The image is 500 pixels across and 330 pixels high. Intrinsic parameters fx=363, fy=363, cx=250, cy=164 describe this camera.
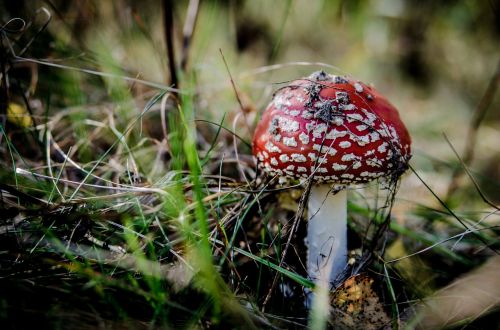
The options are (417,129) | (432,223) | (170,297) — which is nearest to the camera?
(170,297)

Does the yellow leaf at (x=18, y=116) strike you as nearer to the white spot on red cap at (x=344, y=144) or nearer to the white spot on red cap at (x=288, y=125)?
the white spot on red cap at (x=288, y=125)

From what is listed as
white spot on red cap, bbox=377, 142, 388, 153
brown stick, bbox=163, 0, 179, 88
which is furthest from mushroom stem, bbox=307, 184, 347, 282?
brown stick, bbox=163, 0, 179, 88

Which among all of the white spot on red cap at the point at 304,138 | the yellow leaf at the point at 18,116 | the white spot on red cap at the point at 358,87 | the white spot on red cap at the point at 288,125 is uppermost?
the white spot on red cap at the point at 358,87

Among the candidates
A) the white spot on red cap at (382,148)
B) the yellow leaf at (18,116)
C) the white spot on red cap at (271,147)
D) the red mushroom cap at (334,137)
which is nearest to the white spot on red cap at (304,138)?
the red mushroom cap at (334,137)

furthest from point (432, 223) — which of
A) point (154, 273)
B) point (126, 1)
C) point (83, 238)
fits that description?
point (126, 1)

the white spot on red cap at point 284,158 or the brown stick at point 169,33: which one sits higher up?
the brown stick at point 169,33

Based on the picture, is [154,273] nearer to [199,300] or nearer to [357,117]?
[199,300]

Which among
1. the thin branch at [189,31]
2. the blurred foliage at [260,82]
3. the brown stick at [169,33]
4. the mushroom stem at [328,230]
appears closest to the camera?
the mushroom stem at [328,230]

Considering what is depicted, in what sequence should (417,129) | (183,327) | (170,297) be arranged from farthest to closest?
1. (417,129)
2. (170,297)
3. (183,327)
